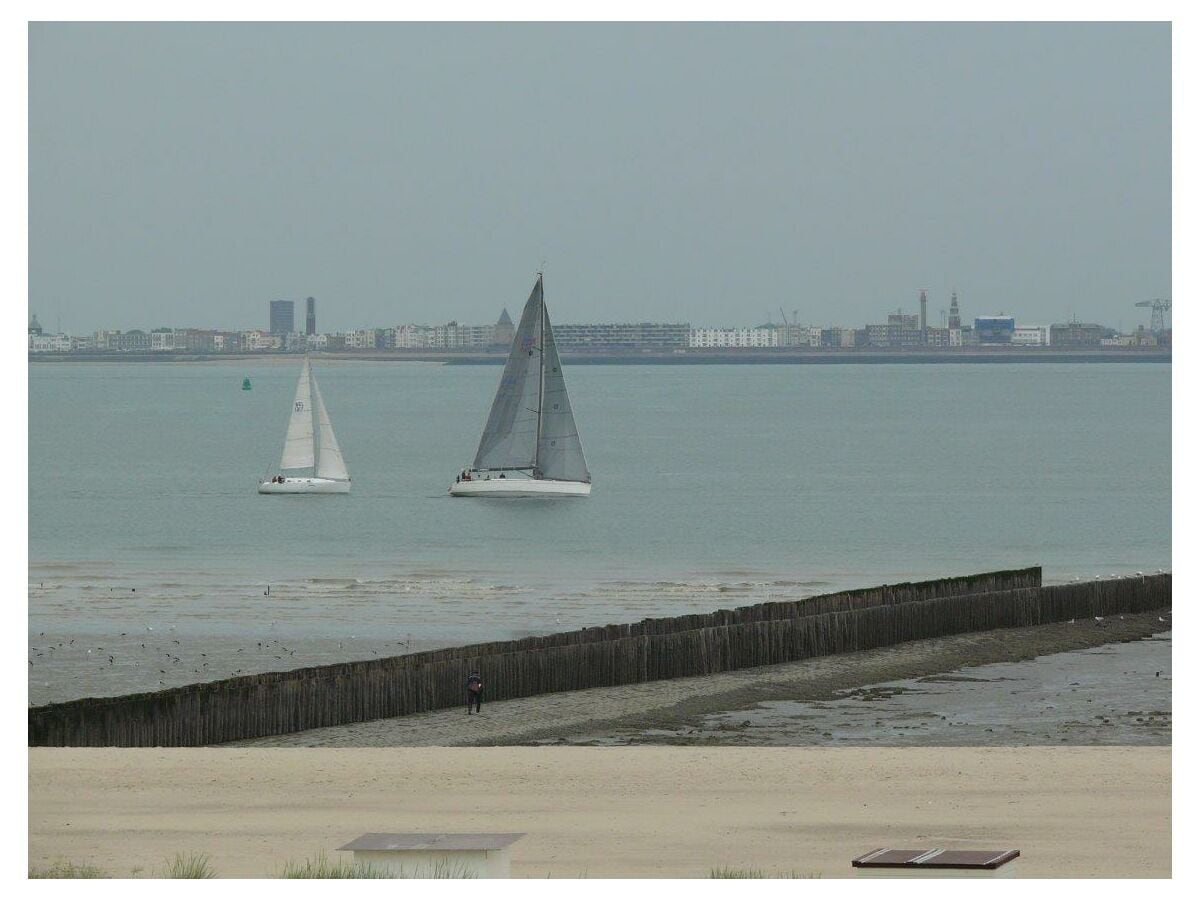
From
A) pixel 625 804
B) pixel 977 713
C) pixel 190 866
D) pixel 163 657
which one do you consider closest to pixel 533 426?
pixel 163 657

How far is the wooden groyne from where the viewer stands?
2903 cm

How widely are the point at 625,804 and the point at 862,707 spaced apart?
10.5m

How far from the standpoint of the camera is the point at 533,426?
3506 inches

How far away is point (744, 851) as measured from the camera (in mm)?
21781

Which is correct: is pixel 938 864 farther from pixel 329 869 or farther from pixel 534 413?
pixel 534 413

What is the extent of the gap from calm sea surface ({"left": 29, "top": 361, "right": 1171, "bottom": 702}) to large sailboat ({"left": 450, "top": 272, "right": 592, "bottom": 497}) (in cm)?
116

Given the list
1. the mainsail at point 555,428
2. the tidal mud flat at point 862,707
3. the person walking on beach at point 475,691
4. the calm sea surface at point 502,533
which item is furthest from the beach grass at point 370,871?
the mainsail at point 555,428

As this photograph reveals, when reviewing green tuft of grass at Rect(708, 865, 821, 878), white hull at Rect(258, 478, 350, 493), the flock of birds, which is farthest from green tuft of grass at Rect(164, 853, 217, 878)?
white hull at Rect(258, 478, 350, 493)

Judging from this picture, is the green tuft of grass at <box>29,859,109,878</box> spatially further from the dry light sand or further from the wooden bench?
the wooden bench

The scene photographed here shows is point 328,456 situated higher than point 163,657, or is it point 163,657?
point 328,456

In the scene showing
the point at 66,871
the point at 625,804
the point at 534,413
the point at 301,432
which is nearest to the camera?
the point at 66,871

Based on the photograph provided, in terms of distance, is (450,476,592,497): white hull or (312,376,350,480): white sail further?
(312,376,350,480): white sail
